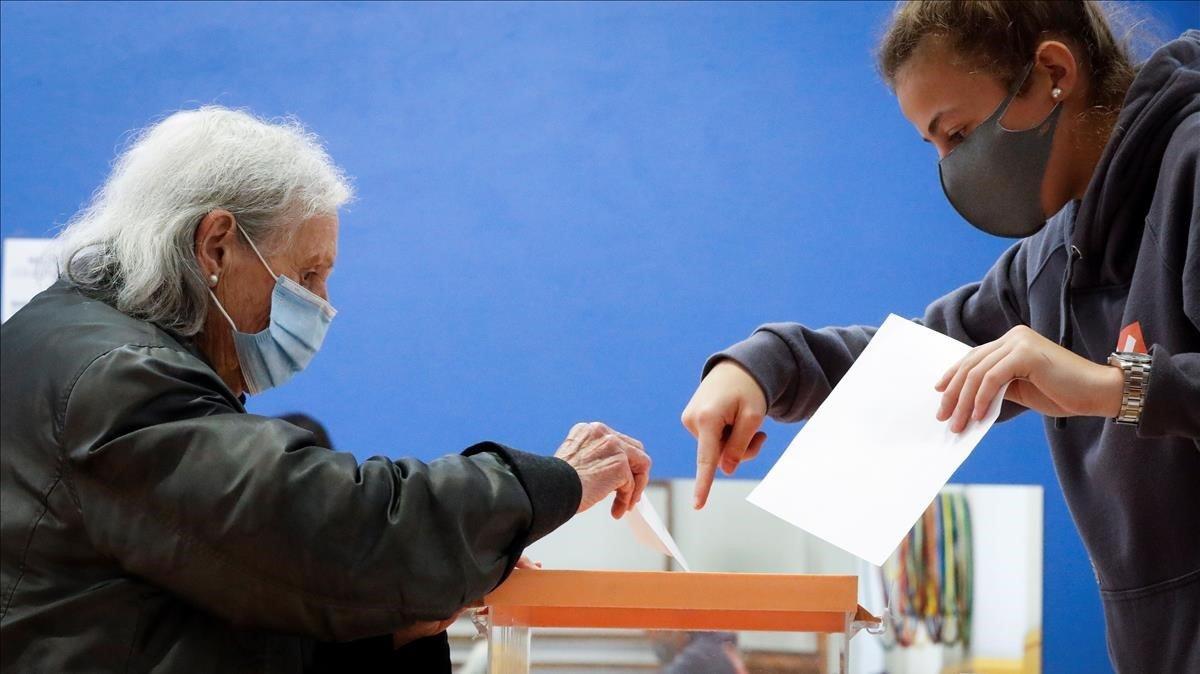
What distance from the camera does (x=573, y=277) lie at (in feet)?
10.2

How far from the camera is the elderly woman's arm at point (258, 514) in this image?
40.9 inches

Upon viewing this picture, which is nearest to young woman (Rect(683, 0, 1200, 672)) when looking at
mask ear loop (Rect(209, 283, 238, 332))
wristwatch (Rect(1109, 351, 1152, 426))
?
wristwatch (Rect(1109, 351, 1152, 426))

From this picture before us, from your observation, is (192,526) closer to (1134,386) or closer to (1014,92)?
(1134,386)

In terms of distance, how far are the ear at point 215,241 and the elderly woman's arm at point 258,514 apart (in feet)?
0.79

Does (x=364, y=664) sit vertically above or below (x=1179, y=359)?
below

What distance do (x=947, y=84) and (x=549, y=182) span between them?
183cm

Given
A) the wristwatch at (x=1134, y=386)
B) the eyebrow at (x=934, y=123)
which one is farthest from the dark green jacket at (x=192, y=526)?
the eyebrow at (x=934, y=123)

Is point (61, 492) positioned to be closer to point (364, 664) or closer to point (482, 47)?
point (364, 664)

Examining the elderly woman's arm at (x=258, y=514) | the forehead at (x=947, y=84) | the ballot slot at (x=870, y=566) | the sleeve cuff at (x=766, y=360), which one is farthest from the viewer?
the ballot slot at (x=870, y=566)

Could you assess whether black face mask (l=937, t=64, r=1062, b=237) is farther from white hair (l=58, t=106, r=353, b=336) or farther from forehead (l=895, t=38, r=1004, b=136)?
white hair (l=58, t=106, r=353, b=336)

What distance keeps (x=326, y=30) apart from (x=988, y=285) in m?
2.13

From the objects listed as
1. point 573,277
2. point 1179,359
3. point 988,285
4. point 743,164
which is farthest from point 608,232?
point 1179,359

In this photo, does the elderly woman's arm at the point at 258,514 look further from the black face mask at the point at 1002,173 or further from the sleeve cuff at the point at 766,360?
the black face mask at the point at 1002,173

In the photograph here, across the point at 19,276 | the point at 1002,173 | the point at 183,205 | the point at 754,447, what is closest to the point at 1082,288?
the point at 1002,173
